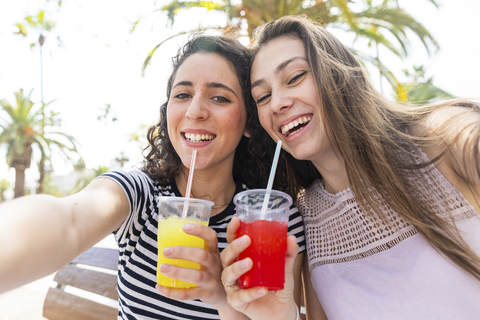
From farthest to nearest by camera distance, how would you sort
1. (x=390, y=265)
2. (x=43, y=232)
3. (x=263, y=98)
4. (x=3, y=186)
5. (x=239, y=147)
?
1. (x=3, y=186)
2. (x=239, y=147)
3. (x=263, y=98)
4. (x=390, y=265)
5. (x=43, y=232)

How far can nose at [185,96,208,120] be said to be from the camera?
2141mm

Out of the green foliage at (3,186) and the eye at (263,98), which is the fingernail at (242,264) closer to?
the eye at (263,98)

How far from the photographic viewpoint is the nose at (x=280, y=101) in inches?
81.8

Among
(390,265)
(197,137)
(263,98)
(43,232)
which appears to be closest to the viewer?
(43,232)

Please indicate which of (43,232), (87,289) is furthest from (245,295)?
(87,289)

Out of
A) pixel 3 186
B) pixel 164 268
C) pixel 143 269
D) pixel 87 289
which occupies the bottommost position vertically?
pixel 3 186

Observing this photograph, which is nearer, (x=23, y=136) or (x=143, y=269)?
(x=143, y=269)

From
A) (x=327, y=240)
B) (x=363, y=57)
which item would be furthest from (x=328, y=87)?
(x=363, y=57)

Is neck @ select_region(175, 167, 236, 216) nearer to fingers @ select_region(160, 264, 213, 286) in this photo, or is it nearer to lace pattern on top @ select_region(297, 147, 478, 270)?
lace pattern on top @ select_region(297, 147, 478, 270)

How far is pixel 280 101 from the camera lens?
2088mm

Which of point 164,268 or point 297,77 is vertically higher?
point 297,77

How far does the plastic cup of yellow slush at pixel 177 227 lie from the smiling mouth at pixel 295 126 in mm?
834

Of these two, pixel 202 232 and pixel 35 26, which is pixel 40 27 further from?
pixel 202 232

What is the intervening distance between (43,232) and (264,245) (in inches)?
33.4
